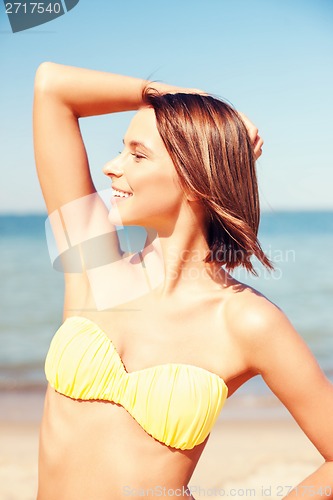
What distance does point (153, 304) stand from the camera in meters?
2.32

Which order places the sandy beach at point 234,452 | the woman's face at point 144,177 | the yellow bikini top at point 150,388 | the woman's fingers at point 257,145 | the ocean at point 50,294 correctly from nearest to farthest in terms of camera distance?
1. the yellow bikini top at point 150,388
2. the woman's face at point 144,177
3. the woman's fingers at point 257,145
4. the sandy beach at point 234,452
5. the ocean at point 50,294

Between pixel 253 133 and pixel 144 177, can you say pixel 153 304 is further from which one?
pixel 253 133

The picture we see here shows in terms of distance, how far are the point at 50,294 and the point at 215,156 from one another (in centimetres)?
1185

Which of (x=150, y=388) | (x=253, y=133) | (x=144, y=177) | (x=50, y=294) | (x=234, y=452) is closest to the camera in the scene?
(x=150, y=388)

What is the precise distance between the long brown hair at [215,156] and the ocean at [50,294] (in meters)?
3.00

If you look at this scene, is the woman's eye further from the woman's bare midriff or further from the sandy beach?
the sandy beach

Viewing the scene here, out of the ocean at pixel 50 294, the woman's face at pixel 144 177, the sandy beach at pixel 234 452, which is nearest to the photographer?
the woman's face at pixel 144 177

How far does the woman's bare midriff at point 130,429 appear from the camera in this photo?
211cm

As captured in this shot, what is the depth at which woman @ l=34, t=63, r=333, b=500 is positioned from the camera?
6.94ft

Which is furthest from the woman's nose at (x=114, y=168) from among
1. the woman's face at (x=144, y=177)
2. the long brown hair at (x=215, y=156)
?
the long brown hair at (x=215, y=156)

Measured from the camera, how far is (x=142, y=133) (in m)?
2.26

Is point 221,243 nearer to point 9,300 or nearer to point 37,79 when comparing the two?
point 37,79

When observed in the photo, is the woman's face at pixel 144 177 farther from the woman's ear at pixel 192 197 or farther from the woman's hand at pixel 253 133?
the woman's hand at pixel 253 133

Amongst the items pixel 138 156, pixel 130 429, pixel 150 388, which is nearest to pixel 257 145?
pixel 138 156
